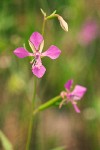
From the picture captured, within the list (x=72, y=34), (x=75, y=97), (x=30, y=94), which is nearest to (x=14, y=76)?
(x=30, y=94)

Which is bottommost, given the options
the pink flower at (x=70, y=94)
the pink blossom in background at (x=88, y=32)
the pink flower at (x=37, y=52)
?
the pink blossom in background at (x=88, y=32)

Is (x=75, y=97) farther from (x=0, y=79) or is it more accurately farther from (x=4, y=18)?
(x=0, y=79)

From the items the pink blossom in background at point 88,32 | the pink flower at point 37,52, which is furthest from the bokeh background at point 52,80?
the pink flower at point 37,52

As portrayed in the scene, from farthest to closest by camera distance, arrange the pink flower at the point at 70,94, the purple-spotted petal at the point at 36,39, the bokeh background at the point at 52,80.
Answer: the bokeh background at the point at 52,80
the pink flower at the point at 70,94
the purple-spotted petal at the point at 36,39

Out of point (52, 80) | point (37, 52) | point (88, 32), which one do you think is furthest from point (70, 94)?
point (88, 32)

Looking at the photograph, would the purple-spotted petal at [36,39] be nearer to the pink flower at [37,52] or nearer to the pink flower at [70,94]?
the pink flower at [37,52]

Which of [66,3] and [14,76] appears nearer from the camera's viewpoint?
[14,76]
